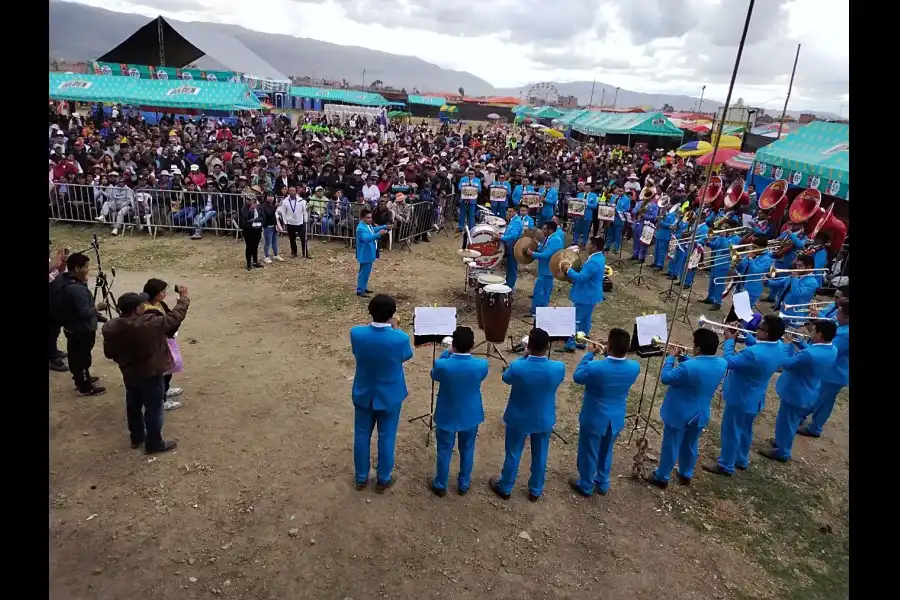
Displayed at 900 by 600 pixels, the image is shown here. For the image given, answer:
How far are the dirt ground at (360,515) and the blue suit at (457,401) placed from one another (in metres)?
0.66

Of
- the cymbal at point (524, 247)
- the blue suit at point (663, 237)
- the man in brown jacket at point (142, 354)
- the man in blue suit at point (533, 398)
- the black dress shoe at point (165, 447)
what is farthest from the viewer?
the blue suit at point (663, 237)

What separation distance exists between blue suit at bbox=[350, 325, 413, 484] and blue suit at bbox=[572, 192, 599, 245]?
11.3 m

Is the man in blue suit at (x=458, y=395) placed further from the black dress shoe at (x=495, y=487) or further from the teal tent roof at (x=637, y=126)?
the teal tent roof at (x=637, y=126)

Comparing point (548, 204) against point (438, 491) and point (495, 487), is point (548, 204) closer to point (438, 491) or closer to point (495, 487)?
point (495, 487)

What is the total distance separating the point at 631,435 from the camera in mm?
7352

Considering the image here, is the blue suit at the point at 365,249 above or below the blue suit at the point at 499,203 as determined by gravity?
below

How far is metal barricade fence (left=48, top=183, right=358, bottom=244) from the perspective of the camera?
14633 mm

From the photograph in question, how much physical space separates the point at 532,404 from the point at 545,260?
4.92m

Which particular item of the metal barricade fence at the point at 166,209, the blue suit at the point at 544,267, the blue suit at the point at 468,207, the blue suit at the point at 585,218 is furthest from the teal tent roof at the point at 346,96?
the blue suit at the point at 544,267

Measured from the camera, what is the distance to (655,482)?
638cm

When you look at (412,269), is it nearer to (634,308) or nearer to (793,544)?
(634,308)

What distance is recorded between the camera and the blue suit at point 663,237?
1408 centimetres
